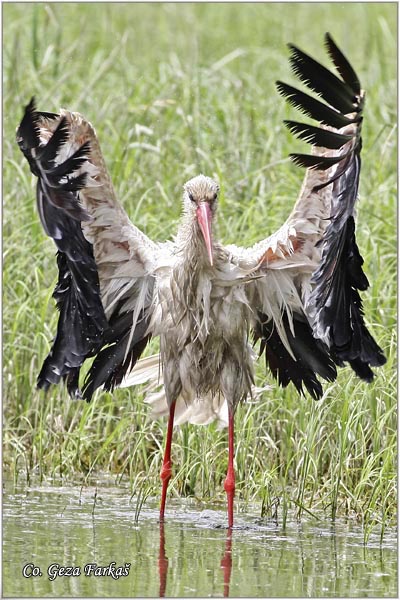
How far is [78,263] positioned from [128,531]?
1.54 meters

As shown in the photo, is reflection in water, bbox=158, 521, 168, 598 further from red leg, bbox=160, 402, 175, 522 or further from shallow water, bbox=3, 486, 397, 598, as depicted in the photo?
red leg, bbox=160, 402, 175, 522

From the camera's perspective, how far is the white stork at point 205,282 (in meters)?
5.95

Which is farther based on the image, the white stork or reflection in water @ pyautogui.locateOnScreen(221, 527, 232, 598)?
the white stork

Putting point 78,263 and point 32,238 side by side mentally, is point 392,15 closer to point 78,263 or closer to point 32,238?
point 32,238

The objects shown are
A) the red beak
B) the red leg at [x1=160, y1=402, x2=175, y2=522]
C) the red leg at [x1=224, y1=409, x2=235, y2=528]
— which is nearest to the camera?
the red beak

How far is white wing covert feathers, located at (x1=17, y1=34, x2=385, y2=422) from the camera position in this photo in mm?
5941

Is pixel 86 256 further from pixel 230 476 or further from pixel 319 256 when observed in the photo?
pixel 230 476

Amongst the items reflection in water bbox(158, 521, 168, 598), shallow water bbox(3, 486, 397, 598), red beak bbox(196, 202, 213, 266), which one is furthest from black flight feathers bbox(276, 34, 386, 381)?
reflection in water bbox(158, 521, 168, 598)

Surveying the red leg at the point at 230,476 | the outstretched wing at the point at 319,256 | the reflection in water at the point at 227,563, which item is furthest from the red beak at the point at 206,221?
the reflection in water at the point at 227,563

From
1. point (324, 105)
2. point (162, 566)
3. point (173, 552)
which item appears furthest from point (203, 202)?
point (162, 566)

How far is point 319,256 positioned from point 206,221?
0.68 m

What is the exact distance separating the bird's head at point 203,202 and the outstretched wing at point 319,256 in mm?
372

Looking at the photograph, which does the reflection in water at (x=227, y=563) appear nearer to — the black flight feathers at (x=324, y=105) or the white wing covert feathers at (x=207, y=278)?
the white wing covert feathers at (x=207, y=278)

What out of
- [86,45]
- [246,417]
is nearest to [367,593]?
[246,417]
